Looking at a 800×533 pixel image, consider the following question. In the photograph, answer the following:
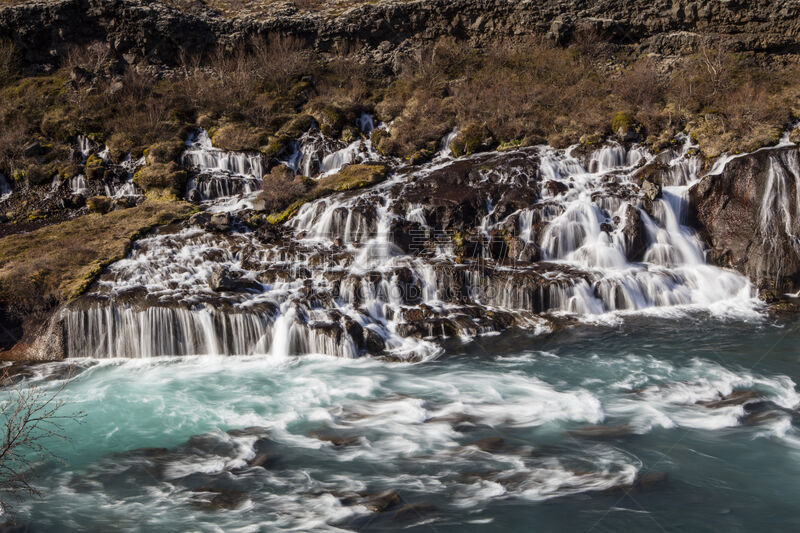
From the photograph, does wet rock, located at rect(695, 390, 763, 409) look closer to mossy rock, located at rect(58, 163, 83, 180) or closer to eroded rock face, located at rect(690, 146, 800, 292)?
eroded rock face, located at rect(690, 146, 800, 292)

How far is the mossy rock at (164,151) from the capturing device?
2269 cm

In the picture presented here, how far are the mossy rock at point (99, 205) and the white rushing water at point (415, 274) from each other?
4978 millimetres

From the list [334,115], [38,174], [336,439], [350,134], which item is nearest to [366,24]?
[334,115]

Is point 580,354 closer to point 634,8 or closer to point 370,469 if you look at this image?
point 370,469

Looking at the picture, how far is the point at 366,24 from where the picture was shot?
102 feet

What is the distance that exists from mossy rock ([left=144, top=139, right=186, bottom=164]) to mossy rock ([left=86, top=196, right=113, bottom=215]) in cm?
295

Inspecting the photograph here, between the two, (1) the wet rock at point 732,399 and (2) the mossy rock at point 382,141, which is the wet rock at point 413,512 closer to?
(1) the wet rock at point 732,399

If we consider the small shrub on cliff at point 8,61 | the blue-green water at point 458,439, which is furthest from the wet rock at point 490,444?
the small shrub on cliff at point 8,61

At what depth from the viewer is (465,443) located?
870 centimetres

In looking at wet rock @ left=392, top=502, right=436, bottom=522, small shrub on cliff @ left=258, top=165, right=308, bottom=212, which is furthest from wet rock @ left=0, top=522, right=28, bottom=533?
small shrub on cliff @ left=258, top=165, right=308, bottom=212

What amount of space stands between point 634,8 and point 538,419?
87.5 ft

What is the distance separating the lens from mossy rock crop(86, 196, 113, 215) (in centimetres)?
2014

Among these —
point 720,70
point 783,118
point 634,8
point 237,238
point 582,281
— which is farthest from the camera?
point 634,8

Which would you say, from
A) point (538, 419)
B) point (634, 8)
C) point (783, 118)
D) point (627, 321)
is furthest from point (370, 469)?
point (634, 8)
